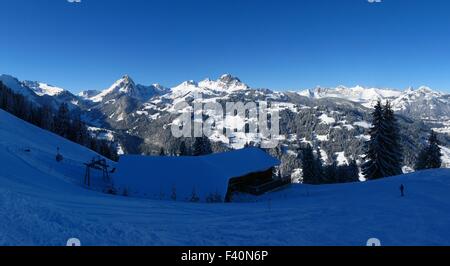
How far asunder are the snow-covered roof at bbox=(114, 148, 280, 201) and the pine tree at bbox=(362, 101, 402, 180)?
56.1 ft

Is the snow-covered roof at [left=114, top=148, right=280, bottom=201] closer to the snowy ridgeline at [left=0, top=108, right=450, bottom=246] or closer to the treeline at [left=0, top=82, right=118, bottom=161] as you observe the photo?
the snowy ridgeline at [left=0, top=108, right=450, bottom=246]

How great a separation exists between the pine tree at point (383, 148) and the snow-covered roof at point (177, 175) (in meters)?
17.1

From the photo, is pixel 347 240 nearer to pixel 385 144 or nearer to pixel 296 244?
pixel 296 244

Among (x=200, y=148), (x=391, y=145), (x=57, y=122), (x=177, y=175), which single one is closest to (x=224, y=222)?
(x=177, y=175)

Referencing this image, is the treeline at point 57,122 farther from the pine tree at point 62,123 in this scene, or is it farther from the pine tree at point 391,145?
the pine tree at point 391,145

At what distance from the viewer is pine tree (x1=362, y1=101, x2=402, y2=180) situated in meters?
45.9

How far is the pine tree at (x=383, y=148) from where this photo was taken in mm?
45938

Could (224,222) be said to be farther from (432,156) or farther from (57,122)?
(57,122)

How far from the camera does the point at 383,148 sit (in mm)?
46062

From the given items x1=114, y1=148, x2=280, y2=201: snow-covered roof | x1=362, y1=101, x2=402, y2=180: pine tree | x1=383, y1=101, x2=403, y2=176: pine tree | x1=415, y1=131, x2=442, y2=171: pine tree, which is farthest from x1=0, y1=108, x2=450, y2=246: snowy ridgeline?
x1=415, y1=131, x2=442, y2=171: pine tree

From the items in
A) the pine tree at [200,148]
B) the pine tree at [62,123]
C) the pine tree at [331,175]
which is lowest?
the pine tree at [331,175]

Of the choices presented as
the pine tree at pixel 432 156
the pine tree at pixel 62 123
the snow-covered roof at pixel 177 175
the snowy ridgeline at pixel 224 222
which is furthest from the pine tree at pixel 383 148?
the pine tree at pixel 62 123
